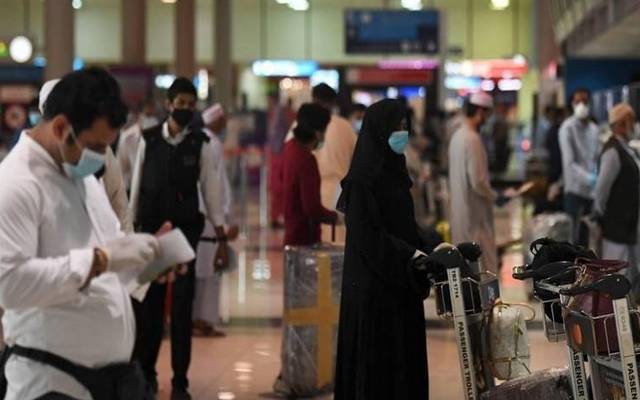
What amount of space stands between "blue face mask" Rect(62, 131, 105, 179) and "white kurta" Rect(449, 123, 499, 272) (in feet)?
22.6

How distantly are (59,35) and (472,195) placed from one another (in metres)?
8.52

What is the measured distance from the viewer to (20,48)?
108 ft

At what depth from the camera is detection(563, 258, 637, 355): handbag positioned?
522cm

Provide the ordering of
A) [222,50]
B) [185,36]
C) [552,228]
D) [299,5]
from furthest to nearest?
1. [299,5]
2. [222,50]
3. [185,36]
4. [552,228]

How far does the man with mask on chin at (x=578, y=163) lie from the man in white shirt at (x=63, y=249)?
10.2 metres

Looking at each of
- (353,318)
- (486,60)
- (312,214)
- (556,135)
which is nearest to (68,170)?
(353,318)

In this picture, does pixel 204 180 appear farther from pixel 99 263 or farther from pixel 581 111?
pixel 581 111

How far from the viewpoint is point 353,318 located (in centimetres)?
632

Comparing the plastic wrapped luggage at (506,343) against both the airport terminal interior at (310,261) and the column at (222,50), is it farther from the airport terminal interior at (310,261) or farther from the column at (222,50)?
the column at (222,50)

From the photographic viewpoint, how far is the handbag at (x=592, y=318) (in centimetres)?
522

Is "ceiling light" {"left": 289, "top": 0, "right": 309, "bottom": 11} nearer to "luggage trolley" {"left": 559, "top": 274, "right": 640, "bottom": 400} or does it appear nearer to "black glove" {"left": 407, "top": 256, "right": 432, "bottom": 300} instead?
"black glove" {"left": 407, "top": 256, "right": 432, "bottom": 300}

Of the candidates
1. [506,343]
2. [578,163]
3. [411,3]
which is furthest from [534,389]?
[411,3]

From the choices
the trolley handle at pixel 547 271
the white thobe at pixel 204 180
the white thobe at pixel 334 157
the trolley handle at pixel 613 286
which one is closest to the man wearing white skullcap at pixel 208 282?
the white thobe at pixel 334 157

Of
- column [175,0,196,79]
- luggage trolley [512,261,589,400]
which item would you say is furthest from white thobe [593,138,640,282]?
column [175,0,196,79]
